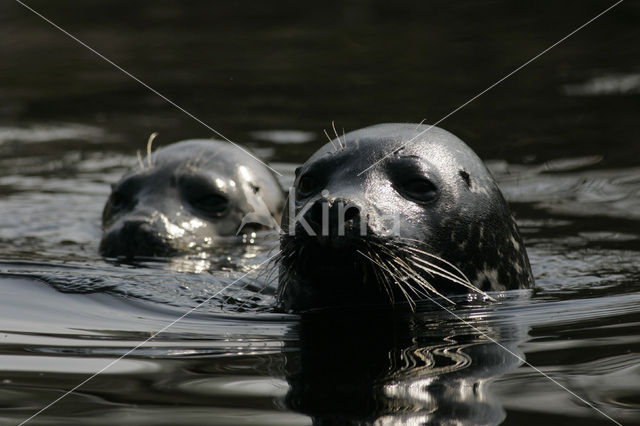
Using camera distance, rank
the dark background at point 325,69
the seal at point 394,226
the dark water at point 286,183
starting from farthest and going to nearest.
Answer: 1. the dark background at point 325,69
2. the seal at point 394,226
3. the dark water at point 286,183

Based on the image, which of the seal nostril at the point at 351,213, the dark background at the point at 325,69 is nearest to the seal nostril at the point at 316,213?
the seal nostril at the point at 351,213

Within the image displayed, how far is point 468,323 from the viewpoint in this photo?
426 cm

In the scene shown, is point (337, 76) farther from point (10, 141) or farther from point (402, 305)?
point (402, 305)

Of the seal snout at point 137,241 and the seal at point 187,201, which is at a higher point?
the seal at point 187,201

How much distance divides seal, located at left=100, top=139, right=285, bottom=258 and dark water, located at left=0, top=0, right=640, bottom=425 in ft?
0.84

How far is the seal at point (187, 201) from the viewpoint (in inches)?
258

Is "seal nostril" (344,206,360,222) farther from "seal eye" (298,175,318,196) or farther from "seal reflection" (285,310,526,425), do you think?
"seal eye" (298,175,318,196)

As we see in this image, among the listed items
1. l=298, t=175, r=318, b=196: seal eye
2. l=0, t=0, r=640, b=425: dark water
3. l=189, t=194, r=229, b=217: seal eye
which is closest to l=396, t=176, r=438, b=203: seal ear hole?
l=298, t=175, r=318, b=196: seal eye

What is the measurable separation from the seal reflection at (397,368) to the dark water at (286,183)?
13 millimetres

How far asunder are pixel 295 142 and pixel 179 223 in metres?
3.10

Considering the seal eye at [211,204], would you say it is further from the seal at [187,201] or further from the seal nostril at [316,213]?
the seal nostril at [316,213]

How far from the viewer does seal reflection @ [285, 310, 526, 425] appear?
306 centimetres

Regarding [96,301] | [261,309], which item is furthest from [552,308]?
[96,301]

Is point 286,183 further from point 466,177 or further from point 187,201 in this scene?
point 466,177
